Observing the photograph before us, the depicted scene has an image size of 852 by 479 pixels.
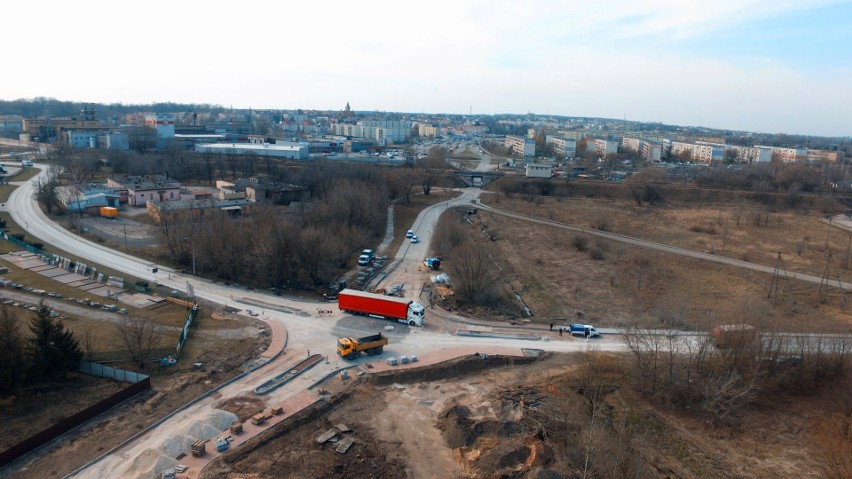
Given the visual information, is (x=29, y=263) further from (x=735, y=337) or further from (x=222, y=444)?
(x=735, y=337)

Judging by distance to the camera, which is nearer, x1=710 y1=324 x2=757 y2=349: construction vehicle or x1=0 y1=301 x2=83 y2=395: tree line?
x1=0 y1=301 x2=83 y2=395: tree line

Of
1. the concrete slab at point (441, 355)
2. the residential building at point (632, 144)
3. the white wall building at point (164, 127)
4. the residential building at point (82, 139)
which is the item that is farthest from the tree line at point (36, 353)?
the residential building at point (632, 144)

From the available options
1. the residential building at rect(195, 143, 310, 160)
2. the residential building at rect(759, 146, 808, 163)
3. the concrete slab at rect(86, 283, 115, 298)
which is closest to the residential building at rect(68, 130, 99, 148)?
the residential building at rect(195, 143, 310, 160)

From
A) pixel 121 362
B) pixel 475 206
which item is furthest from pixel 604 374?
pixel 475 206

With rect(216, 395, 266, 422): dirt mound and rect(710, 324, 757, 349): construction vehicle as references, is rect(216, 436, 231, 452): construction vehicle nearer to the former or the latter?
rect(216, 395, 266, 422): dirt mound

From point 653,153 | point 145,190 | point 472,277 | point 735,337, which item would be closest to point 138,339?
point 472,277

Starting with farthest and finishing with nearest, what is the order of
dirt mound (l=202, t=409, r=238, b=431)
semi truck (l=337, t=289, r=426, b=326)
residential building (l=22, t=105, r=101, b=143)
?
residential building (l=22, t=105, r=101, b=143) → semi truck (l=337, t=289, r=426, b=326) → dirt mound (l=202, t=409, r=238, b=431)

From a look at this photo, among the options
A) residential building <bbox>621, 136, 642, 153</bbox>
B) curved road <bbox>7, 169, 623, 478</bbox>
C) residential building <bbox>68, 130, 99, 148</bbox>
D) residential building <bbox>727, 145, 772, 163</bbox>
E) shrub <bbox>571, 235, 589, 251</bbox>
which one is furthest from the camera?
residential building <bbox>621, 136, 642, 153</bbox>
